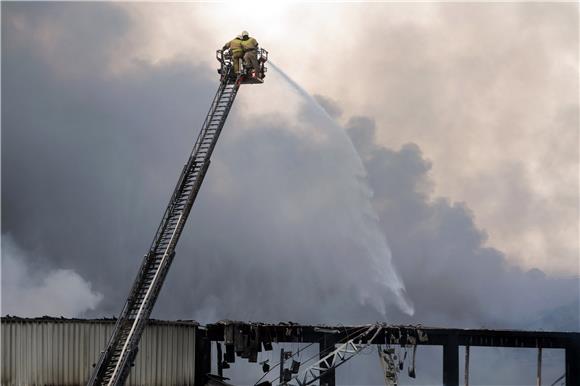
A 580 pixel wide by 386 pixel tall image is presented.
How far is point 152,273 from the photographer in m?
54.0

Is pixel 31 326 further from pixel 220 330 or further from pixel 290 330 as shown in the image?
pixel 290 330

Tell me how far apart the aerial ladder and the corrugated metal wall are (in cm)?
545

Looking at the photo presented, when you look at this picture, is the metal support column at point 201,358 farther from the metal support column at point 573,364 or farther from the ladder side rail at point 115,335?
the metal support column at point 573,364

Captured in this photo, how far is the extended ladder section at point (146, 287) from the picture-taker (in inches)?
2010

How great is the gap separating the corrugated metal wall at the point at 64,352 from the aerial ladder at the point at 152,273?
545 cm

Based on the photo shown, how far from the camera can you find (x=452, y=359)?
236 ft

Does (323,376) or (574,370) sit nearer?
(323,376)

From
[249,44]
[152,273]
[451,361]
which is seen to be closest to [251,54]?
[249,44]

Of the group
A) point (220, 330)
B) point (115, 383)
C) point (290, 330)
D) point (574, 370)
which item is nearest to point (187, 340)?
point (220, 330)

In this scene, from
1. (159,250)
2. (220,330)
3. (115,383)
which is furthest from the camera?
(220,330)

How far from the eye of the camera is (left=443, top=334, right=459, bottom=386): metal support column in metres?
71.1

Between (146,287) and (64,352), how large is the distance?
7.33 meters

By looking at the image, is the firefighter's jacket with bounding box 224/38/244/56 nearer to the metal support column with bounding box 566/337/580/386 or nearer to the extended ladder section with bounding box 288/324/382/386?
the extended ladder section with bounding box 288/324/382/386

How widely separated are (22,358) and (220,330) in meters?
14.7
